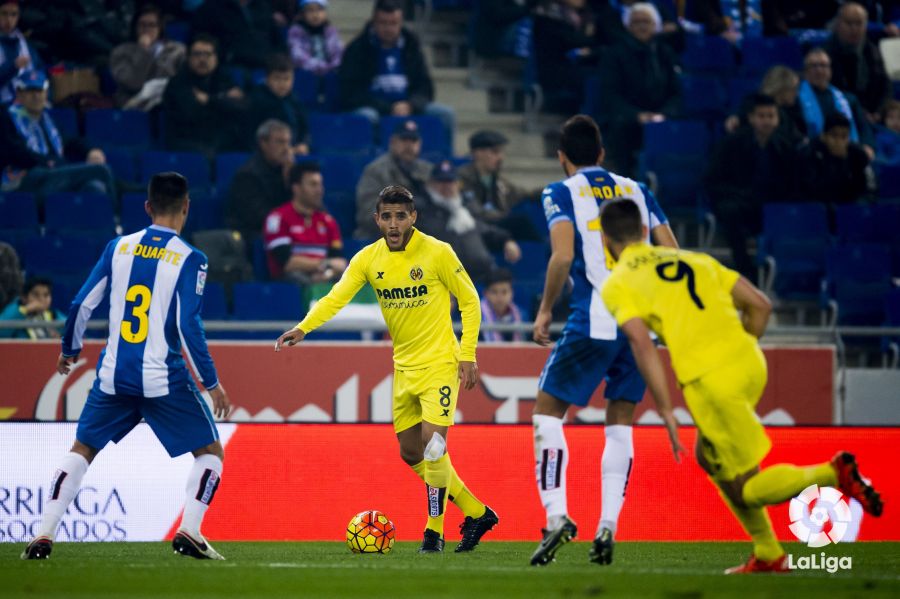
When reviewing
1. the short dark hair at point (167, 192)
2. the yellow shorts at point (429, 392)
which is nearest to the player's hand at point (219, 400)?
the short dark hair at point (167, 192)

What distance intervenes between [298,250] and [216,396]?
230 inches

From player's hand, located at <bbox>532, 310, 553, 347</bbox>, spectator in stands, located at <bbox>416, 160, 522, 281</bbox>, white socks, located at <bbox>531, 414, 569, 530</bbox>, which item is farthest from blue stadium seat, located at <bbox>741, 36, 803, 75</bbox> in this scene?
white socks, located at <bbox>531, 414, 569, 530</bbox>

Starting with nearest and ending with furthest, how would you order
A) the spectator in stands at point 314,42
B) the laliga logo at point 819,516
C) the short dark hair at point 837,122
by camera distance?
1. the laliga logo at point 819,516
2. the short dark hair at point 837,122
3. the spectator in stands at point 314,42

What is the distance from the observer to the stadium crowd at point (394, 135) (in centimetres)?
1395

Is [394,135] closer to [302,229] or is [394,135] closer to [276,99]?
[302,229]

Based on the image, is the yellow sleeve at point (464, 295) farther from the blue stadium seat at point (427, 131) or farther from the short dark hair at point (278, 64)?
the blue stadium seat at point (427, 131)

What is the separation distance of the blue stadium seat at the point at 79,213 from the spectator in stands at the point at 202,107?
4.84 feet

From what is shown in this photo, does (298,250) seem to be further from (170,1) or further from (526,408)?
(170,1)

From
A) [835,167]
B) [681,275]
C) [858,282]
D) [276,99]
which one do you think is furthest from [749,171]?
[681,275]

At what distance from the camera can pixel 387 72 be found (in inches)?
636

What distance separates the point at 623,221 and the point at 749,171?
8528 mm

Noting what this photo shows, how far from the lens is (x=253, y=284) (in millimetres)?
13117

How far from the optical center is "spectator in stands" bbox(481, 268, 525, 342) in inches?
507

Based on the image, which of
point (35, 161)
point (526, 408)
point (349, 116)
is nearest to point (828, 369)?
point (526, 408)
